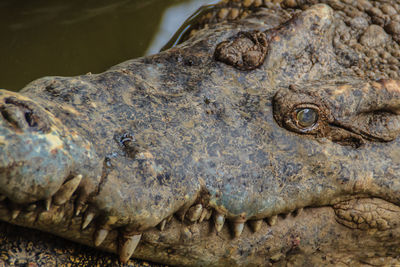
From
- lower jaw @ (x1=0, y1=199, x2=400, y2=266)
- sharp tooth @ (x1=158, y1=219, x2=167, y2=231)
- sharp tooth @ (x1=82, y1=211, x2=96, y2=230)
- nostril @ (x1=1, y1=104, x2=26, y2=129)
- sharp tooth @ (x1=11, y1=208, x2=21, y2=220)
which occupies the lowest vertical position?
lower jaw @ (x1=0, y1=199, x2=400, y2=266)

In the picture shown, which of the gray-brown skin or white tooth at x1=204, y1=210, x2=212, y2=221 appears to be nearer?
the gray-brown skin

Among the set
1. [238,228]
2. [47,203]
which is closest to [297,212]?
[238,228]

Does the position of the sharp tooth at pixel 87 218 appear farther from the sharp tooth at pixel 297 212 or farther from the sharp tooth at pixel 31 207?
the sharp tooth at pixel 297 212

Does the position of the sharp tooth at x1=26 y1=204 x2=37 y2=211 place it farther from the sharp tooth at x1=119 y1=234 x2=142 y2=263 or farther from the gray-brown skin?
the sharp tooth at x1=119 y1=234 x2=142 y2=263

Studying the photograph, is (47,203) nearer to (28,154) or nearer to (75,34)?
(28,154)

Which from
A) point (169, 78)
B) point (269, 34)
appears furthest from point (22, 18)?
point (269, 34)

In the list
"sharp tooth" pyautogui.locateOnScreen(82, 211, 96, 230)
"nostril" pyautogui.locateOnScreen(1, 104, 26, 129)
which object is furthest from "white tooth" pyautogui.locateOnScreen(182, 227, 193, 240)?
"nostril" pyautogui.locateOnScreen(1, 104, 26, 129)

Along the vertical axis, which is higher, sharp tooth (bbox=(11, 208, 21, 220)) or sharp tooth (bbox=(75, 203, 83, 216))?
sharp tooth (bbox=(11, 208, 21, 220))

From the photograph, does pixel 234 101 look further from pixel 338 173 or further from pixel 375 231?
pixel 375 231
